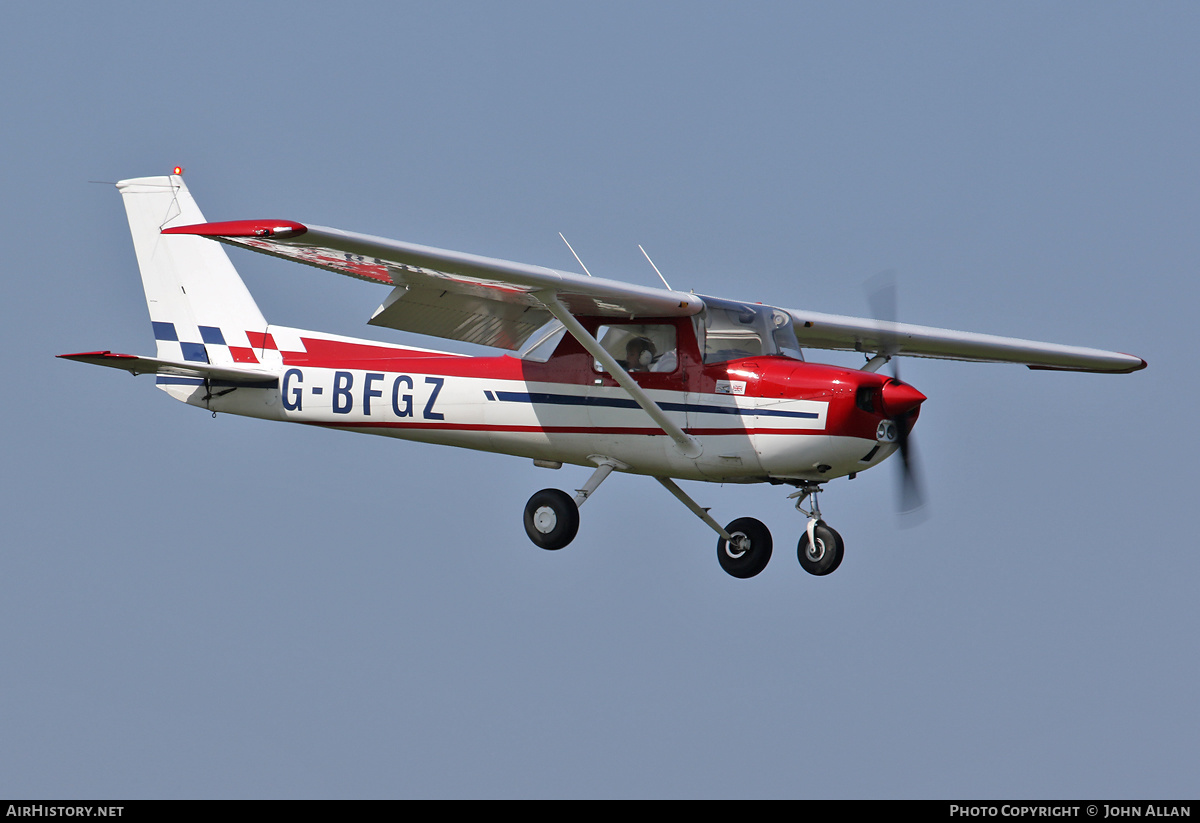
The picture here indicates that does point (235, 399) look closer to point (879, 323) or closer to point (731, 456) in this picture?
point (731, 456)

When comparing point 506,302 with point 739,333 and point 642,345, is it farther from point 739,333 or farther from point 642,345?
point 739,333

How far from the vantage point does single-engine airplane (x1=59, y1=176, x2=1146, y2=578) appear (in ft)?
53.2

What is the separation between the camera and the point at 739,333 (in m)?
17.0

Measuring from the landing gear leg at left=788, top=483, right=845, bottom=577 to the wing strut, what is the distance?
123cm

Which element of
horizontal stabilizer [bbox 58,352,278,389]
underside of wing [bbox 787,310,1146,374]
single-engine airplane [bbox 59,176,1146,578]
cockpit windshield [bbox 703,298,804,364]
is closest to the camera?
single-engine airplane [bbox 59,176,1146,578]

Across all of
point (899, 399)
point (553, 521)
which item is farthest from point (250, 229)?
point (899, 399)

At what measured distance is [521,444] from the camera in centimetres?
1786

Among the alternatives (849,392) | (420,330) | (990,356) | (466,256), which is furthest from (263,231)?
(990,356)

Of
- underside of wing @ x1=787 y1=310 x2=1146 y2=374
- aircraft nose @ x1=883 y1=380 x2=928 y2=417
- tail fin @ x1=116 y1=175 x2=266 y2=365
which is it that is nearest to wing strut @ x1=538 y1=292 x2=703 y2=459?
aircraft nose @ x1=883 y1=380 x2=928 y2=417

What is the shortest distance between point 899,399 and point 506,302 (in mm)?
4296

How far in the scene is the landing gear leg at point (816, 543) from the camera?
55.9ft

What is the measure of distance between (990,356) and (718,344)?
495 centimetres

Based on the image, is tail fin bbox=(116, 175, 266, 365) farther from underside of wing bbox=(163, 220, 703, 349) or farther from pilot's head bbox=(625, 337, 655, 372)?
pilot's head bbox=(625, 337, 655, 372)

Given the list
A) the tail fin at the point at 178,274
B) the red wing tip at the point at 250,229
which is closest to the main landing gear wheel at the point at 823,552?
the red wing tip at the point at 250,229
